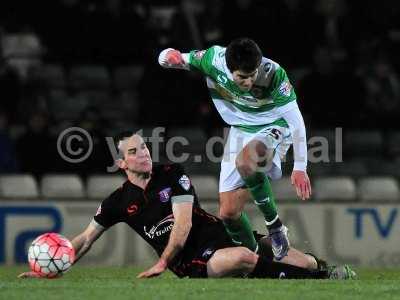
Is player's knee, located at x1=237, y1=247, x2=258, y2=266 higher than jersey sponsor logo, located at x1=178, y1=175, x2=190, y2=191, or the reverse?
jersey sponsor logo, located at x1=178, y1=175, x2=190, y2=191

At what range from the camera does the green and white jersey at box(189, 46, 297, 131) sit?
8055mm

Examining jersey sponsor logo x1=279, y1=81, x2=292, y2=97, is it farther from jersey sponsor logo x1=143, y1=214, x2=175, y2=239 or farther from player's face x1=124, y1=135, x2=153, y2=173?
jersey sponsor logo x1=143, y1=214, x2=175, y2=239

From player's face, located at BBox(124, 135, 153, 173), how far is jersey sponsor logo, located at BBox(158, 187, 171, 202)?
7.1 inches

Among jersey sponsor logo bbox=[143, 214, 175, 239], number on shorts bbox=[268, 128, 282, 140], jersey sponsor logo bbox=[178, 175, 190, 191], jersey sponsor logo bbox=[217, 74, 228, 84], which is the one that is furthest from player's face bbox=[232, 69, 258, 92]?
jersey sponsor logo bbox=[143, 214, 175, 239]

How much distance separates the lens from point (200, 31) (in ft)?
44.0

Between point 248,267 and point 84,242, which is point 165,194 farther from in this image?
point 248,267

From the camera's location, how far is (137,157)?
26.4ft

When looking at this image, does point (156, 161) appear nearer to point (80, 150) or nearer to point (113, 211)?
point (80, 150)

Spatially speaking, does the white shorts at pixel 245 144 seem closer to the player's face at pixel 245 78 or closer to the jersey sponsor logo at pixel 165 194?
the player's face at pixel 245 78

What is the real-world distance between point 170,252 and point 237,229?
0.91 metres

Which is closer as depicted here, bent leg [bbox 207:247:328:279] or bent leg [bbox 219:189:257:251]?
bent leg [bbox 207:247:328:279]

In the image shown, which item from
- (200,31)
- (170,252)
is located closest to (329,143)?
(200,31)

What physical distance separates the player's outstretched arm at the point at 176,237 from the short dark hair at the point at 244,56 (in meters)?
1.02

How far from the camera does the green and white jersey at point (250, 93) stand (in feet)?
26.4
